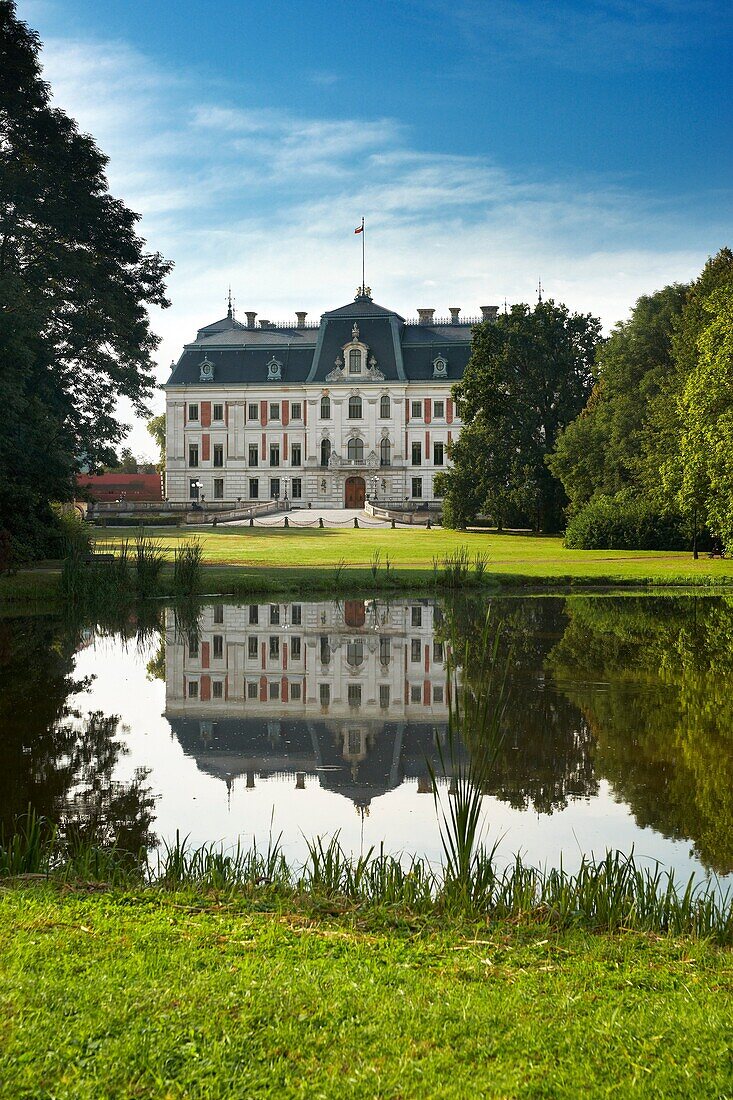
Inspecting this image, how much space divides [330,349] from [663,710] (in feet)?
218

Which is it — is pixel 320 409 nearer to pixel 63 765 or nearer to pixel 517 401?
pixel 517 401

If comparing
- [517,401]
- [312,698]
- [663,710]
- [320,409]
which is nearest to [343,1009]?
[663,710]

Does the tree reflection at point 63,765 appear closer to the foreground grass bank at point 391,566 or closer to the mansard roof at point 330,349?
the foreground grass bank at point 391,566

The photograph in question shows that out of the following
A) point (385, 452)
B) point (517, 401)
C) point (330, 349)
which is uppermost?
point (330, 349)

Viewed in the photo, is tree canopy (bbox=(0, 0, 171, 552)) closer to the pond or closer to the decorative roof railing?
the pond

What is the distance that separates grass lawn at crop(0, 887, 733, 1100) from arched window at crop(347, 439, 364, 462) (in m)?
70.0

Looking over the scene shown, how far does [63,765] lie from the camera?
744 cm

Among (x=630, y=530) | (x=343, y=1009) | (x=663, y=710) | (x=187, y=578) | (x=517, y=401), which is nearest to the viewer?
(x=343, y=1009)

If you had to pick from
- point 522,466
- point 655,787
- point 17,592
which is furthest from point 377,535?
point 655,787

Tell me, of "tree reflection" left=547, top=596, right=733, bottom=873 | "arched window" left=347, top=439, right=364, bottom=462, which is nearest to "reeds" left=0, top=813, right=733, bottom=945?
"tree reflection" left=547, top=596, right=733, bottom=873

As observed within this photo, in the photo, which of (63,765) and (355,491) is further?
(355,491)

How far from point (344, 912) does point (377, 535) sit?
135 feet

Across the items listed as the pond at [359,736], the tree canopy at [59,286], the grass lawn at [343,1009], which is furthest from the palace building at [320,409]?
the grass lawn at [343,1009]

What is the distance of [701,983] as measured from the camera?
3.71 metres
